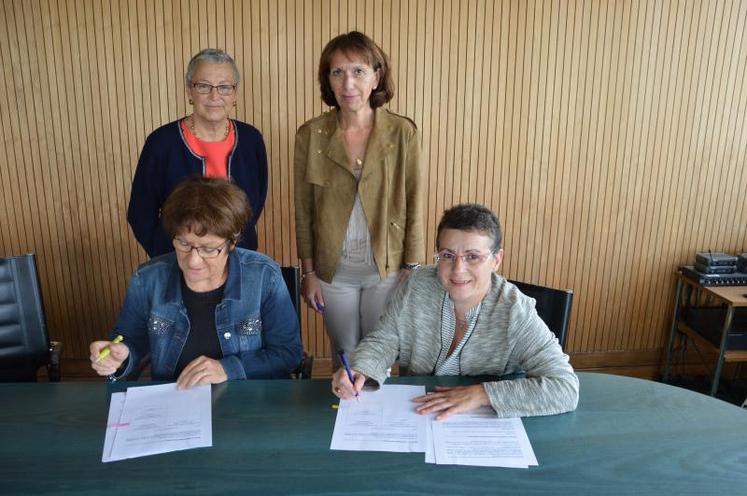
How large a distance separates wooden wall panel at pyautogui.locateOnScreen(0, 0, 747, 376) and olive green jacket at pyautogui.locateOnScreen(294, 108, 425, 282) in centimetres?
94

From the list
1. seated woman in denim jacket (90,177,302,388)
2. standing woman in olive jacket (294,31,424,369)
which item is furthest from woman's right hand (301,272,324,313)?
seated woman in denim jacket (90,177,302,388)

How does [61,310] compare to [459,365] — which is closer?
[459,365]

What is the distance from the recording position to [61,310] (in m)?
3.76

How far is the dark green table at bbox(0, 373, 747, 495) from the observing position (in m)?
1.43

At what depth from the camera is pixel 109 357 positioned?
193cm

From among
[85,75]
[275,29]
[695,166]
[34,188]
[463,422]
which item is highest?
[275,29]

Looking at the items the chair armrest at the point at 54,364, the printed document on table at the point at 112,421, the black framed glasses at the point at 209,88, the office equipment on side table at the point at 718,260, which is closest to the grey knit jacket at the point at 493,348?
the printed document on table at the point at 112,421

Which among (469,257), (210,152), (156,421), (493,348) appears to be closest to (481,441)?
(493,348)

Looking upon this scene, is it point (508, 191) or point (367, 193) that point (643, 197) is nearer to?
point (508, 191)

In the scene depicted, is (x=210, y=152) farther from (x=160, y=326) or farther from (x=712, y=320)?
(x=712, y=320)

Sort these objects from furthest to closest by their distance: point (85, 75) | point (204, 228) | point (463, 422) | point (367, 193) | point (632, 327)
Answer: point (632, 327) → point (85, 75) → point (367, 193) → point (204, 228) → point (463, 422)

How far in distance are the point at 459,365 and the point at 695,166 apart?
279 centimetres

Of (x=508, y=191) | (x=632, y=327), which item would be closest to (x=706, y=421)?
(x=508, y=191)

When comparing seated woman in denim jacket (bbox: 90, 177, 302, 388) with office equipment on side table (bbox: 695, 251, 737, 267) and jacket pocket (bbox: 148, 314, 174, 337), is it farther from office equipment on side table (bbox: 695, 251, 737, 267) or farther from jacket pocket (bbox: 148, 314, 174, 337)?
office equipment on side table (bbox: 695, 251, 737, 267)
